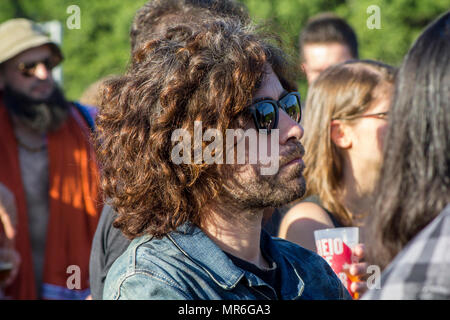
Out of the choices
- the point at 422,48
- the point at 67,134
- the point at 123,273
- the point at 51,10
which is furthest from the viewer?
the point at 51,10

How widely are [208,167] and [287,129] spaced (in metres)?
0.30

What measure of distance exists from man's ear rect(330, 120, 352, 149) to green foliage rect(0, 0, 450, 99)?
3.46m

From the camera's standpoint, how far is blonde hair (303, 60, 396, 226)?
2.81m

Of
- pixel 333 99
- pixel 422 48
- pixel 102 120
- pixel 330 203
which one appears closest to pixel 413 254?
pixel 422 48

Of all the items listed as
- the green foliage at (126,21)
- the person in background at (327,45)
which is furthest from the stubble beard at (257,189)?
the green foliage at (126,21)

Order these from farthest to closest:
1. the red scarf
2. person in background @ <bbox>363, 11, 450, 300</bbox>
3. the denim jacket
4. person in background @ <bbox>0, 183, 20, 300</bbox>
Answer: the red scarf → person in background @ <bbox>0, 183, 20, 300</bbox> → the denim jacket → person in background @ <bbox>363, 11, 450, 300</bbox>

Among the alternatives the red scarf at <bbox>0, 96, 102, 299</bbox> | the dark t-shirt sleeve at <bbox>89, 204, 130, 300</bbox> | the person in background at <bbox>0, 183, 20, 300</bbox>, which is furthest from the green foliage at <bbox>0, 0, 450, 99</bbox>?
the dark t-shirt sleeve at <bbox>89, 204, 130, 300</bbox>

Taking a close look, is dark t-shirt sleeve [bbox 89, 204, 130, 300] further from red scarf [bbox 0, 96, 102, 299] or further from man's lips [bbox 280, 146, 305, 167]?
red scarf [bbox 0, 96, 102, 299]

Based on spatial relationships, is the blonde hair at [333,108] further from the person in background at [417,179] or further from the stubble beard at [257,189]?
the person in background at [417,179]

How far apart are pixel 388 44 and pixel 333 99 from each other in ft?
14.5

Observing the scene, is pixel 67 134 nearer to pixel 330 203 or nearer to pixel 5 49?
pixel 5 49

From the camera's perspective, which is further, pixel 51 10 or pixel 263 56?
pixel 51 10

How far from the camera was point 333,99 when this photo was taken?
2887 millimetres

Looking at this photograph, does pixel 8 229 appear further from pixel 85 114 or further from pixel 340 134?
pixel 340 134
